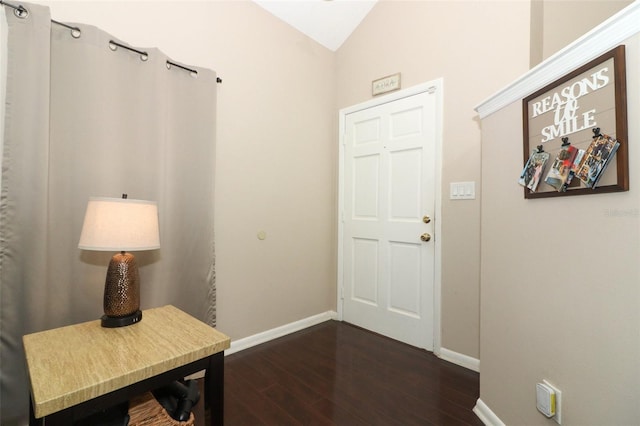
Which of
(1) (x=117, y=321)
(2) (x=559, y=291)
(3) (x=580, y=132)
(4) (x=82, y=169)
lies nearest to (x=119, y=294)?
(1) (x=117, y=321)

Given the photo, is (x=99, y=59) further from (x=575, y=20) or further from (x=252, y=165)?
(x=575, y=20)

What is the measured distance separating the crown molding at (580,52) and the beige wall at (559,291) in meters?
0.04

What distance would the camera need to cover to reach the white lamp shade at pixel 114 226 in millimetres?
1265

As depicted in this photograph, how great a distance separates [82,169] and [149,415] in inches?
49.4

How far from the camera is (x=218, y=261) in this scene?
7.30ft

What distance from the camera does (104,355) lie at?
1.12 metres

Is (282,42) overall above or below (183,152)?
above

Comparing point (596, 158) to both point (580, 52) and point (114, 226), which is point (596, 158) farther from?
point (114, 226)

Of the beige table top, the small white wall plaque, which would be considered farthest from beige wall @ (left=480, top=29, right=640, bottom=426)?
the beige table top

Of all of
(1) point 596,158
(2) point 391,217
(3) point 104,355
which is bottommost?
(3) point 104,355

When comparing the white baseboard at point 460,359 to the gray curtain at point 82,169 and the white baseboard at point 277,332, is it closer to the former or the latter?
the white baseboard at point 277,332

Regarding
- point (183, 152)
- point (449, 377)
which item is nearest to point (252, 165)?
point (183, 152)

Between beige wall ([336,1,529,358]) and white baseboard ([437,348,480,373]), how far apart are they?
0.11ft

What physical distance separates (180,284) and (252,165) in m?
1.05
